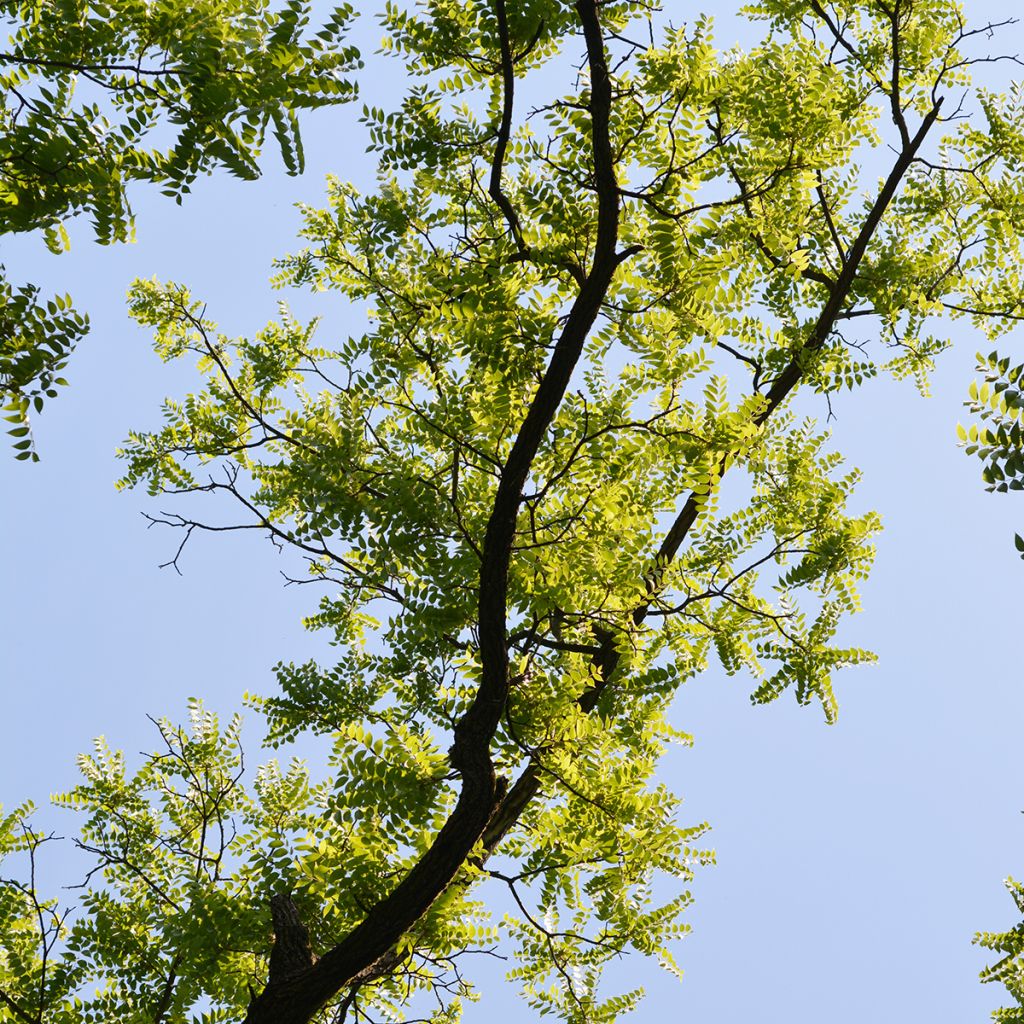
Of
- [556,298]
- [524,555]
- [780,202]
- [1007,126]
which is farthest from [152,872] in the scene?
[1007,126]

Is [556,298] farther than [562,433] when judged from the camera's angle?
No

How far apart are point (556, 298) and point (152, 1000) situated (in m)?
4.80

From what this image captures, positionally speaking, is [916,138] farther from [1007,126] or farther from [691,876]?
[691,876]

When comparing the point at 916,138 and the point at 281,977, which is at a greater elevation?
the point at 916,138

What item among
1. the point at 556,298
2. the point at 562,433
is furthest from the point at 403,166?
the point at 562,433

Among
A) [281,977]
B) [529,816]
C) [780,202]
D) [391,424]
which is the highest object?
[780,202]

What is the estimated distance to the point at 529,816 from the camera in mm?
6047

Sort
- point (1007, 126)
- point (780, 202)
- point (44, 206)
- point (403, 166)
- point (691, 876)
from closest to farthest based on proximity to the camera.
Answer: point (44, 206) → point (403, 166) → point (691, 876) → point (780, 202) → point (1007, 126)

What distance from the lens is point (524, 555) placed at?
4.61 m

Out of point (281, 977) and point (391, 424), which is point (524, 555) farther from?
point (281, 977)

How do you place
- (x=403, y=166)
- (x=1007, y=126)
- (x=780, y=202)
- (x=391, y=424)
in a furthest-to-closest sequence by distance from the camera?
(x=1007, y=126) → (x=780, y=202) → (x=391, y=424) → (x=403, y=166)

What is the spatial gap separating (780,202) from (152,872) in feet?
19.6

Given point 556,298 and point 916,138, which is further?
point 916,138

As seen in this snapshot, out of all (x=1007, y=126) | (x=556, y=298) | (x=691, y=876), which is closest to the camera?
(x=556, y=298)
